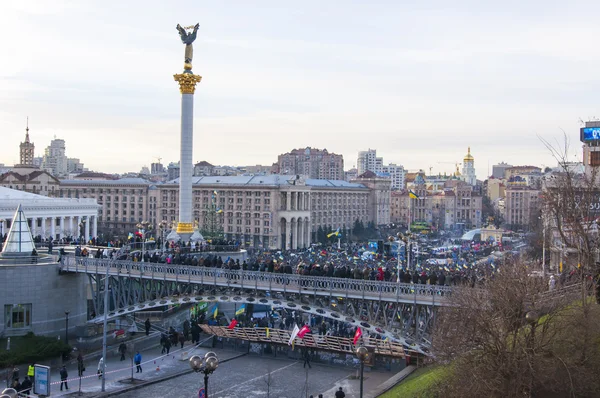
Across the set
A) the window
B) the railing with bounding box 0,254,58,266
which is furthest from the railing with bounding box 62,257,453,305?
the window

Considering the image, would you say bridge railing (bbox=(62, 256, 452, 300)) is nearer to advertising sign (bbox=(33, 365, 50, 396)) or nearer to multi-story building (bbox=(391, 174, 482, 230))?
advertising sign (bbox=(33, 365, 50, 396))

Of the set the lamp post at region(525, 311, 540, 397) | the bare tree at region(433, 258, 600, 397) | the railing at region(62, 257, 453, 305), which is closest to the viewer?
the lamp post at region(525, 311, 540, 397)

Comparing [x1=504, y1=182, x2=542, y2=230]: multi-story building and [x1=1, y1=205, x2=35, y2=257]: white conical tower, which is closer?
[x1=1, y1=205, x2=35, y2=257]: white conical tower

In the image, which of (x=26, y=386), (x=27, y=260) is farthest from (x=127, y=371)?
(x=27, y=260)

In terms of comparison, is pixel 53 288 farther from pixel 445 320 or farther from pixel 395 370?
pixel 445 320

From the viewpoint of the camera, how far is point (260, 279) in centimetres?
3350

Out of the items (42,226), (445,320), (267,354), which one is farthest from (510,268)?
(42,226)

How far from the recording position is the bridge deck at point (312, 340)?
33562 mm

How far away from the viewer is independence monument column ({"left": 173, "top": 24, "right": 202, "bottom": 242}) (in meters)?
52.4

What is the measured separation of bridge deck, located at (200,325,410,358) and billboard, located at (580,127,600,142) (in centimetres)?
2868

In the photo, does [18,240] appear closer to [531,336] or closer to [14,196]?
[531,336]

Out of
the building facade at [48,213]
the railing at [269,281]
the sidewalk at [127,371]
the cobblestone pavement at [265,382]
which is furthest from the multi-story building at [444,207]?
the cobblestone pavement at [265,382]

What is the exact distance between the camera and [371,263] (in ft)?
194

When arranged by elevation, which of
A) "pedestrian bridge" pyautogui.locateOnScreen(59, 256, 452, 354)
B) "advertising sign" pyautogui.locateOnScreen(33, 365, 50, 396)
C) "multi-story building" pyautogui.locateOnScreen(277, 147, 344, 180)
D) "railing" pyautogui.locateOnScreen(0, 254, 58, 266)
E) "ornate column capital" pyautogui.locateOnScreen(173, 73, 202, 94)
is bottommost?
"advertising sign" pyautogui.locateOnScreen(33, 365, 50, 396)
